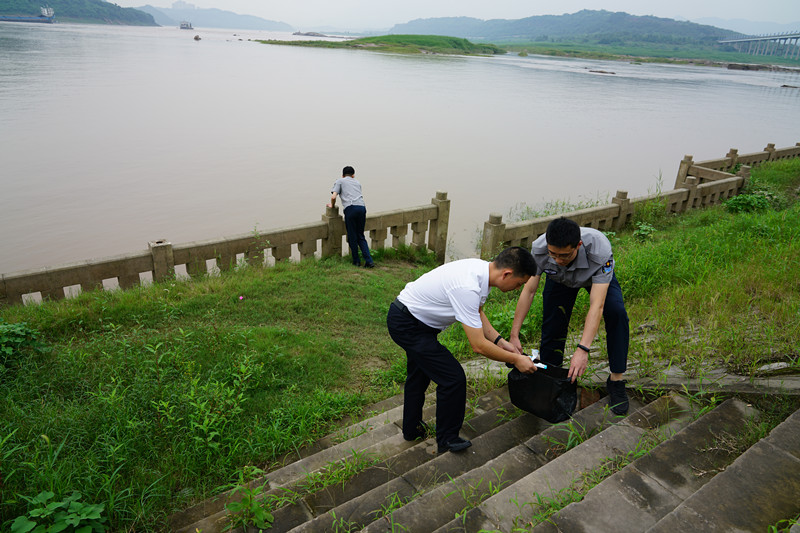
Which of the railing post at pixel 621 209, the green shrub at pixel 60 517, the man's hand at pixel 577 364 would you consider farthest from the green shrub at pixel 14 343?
the railing post at pixel 621 209

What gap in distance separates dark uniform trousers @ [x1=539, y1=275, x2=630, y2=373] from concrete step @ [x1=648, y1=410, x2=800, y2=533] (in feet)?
3.67

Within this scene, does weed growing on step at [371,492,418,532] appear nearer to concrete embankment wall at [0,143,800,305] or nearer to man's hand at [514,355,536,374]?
man's hand at [514,355,536,374]

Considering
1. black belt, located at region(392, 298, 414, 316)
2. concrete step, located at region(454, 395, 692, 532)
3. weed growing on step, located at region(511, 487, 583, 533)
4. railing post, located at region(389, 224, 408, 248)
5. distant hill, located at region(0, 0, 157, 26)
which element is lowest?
railing post, located at region(389, 224, 408, 248)

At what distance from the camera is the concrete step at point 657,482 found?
237 cm

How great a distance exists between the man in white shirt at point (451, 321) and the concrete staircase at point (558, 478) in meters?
0.38

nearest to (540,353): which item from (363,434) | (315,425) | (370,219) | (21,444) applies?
(363,434)

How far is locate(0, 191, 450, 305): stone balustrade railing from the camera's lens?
5.93 meters

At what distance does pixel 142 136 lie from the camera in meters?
16.6

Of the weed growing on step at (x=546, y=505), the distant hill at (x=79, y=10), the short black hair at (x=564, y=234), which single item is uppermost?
the distant hill at (x=79, y=10)

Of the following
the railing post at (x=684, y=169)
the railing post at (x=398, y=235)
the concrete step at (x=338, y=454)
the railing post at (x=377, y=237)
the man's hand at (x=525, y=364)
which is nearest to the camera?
the concrete step at (x=338, y=454)

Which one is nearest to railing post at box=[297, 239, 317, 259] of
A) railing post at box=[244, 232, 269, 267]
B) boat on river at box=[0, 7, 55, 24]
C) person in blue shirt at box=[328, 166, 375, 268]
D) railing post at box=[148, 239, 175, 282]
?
person in blue shirt at box=[328, 166, 375, 268]

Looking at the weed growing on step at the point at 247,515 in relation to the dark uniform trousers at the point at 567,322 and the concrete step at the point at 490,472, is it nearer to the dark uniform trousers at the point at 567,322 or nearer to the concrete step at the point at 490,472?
the concrete step at the point at 490,472

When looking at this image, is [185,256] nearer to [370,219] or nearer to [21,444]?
[370,219]

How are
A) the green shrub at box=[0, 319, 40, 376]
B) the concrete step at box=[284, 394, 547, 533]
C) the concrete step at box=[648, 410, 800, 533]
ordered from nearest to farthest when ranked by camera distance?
1. the concrete step at box=[648, 410, 800, 533]
2. the concrete step at box=[284, 394, 547, 533]
3. the green shrub at box=[0, 319, 40, 376]
